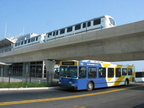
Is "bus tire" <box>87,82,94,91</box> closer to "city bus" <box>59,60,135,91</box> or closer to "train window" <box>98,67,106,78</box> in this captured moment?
"city bus" <box>59,60,135,91</box>

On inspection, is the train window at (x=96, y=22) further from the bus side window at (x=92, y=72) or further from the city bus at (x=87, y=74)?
the bus side window at (x=92, y=72)

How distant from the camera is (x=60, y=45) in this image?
22.1 m

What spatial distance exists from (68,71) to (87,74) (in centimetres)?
174

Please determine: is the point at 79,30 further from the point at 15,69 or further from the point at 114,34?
the point at 15,69

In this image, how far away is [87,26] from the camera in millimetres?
24922

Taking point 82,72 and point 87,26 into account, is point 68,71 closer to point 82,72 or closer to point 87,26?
point 82,72

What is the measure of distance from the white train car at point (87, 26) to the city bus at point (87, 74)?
6914mm

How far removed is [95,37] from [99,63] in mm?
3582

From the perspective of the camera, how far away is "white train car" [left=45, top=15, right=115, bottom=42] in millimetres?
22875

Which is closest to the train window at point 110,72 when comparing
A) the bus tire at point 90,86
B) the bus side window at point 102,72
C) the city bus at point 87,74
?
the city bus at point 87,74

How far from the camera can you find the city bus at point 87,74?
13067 mm

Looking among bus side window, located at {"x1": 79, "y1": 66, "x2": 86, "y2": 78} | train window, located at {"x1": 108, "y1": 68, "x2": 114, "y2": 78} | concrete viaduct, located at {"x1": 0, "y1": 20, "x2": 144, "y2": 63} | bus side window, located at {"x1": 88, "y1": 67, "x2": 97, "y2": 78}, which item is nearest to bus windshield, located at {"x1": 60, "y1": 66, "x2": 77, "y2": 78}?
bus side window, located at {"x1": 79, "y1": 66, "x2": 86, "y2": 78}

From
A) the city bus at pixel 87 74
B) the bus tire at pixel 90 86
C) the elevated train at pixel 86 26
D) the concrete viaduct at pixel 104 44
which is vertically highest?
the elevated train at pixel 86 26

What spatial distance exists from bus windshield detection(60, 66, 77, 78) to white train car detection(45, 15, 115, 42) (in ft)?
30.3
